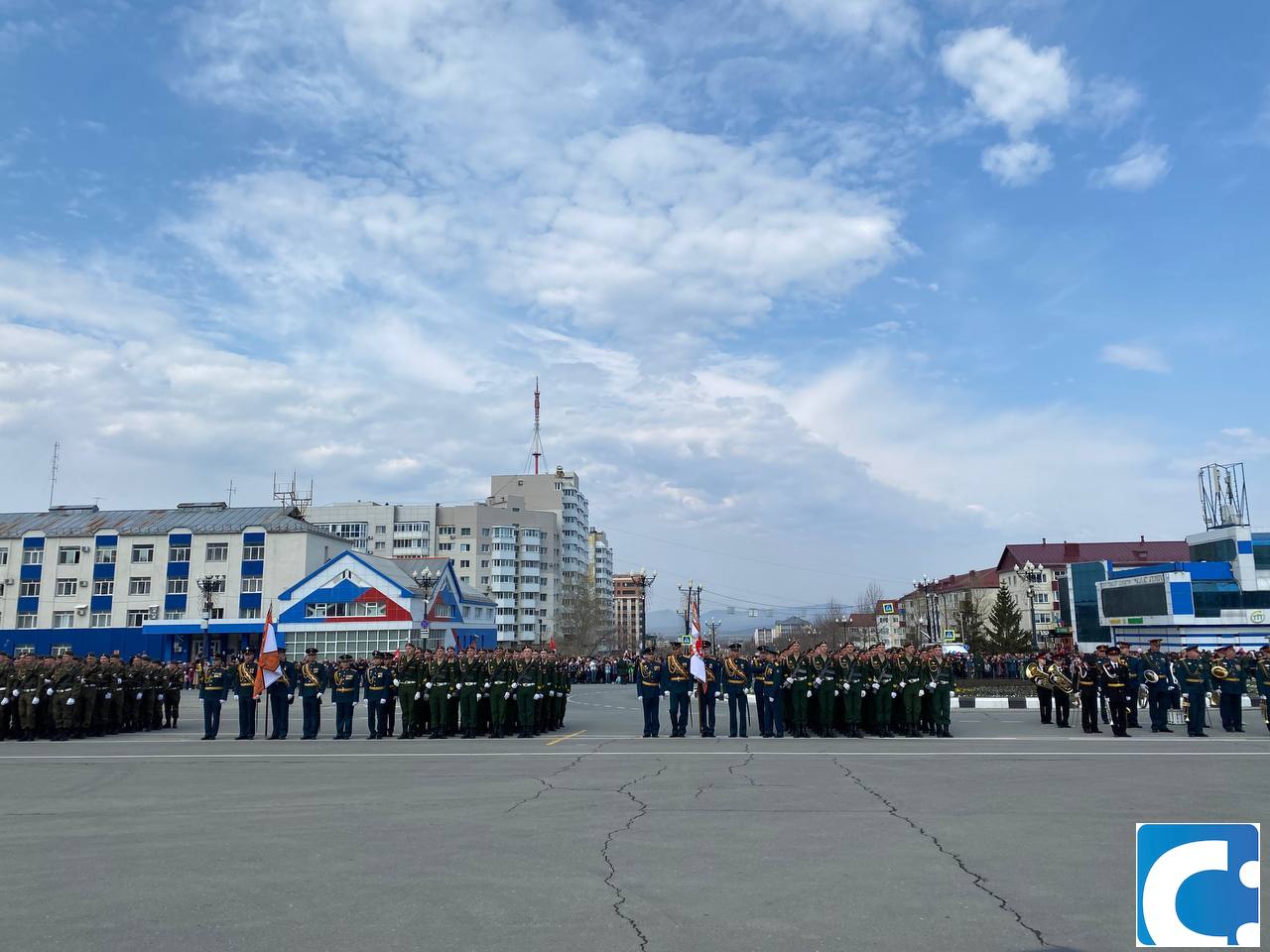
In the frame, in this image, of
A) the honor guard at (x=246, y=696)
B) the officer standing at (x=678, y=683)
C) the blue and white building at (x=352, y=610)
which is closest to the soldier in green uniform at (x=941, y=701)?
the officer standing at (x=678, y=683)

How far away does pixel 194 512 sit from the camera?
70.4m

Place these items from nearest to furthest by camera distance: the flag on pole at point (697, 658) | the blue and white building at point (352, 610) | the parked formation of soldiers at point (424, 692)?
the flag on pole at point (697, 658) < the parked formation of soldiers at point (424, 692) < the blue and white building at point (352, 610)

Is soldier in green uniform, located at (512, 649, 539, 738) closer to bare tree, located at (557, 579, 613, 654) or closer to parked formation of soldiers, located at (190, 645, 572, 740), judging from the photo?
parked formation of soldiers, located at (190, 645, 572, 740)

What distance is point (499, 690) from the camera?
19266 mm

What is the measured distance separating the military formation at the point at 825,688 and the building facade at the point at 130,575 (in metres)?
52.4

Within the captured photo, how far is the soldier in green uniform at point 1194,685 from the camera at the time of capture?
18.7m

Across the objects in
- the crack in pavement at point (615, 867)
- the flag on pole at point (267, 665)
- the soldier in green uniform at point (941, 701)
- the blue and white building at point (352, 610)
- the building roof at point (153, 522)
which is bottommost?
the crack in pavement at point (615, 867)

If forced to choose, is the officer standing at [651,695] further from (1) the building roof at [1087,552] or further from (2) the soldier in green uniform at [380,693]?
(1) the building roof at [1087,552]

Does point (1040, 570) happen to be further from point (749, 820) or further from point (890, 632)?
point (749, 820)

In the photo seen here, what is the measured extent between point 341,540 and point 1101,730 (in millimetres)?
64108

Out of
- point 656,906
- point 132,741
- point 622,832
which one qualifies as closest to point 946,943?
point 656,906

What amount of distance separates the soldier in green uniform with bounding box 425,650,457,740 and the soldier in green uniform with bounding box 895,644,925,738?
9.08 metres

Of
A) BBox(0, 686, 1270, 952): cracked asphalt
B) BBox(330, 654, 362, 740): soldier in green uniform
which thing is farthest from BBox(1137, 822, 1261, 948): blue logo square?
BBox(330, 654, 362, 740): soldier in green uniform

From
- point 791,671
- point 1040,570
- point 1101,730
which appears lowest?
point 1101,730
